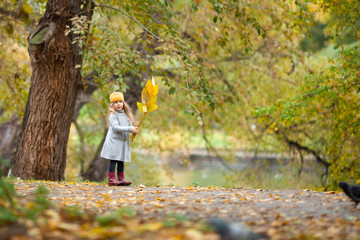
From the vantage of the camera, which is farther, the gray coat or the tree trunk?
the tree trunk

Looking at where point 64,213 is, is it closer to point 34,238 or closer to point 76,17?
point 34,238

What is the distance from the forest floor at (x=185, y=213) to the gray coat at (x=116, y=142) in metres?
0.66

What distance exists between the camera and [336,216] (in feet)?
13.7

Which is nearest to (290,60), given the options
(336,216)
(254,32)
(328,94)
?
(254,32)

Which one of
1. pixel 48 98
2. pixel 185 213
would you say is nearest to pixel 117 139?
pixel 48 98

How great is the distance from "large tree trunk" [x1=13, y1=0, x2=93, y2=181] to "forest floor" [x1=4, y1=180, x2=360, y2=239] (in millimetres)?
1412

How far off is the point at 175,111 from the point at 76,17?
7675mm

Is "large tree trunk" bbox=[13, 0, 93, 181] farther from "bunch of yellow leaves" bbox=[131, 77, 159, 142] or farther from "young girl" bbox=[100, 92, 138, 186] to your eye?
"bunch of yellow leaves" bbox=[131, 77, 159, 142]

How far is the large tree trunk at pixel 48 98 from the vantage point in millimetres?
7773

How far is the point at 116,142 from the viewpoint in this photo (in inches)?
273

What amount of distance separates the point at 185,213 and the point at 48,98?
4.54 m

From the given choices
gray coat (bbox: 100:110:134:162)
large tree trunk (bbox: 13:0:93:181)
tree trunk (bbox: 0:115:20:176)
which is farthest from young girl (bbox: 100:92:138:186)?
tree trunk (bbox: 0:115:20:176)

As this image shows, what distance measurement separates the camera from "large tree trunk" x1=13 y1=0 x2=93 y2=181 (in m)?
7.77

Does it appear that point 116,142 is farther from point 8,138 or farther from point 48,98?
point 8,138
